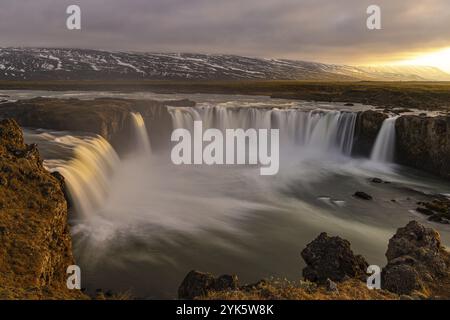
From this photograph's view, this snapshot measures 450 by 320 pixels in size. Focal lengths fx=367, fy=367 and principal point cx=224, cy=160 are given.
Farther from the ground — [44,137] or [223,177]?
[44,137]

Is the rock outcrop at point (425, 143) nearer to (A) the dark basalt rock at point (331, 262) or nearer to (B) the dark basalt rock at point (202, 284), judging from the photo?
(A) the dark basalt rock at point (331, 262)

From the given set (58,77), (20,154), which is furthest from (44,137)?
(58,77)

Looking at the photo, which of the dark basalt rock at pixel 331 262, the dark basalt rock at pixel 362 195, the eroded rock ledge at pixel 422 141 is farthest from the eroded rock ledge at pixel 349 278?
the eroded rock ledge at pixel 422 141

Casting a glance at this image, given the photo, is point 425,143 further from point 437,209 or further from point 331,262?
point 331,262

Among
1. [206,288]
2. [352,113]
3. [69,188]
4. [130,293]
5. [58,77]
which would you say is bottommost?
[130,293]

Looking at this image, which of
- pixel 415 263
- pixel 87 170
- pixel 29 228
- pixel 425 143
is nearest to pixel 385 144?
pixel 425 143

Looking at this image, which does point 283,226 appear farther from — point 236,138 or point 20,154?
point 236,138
